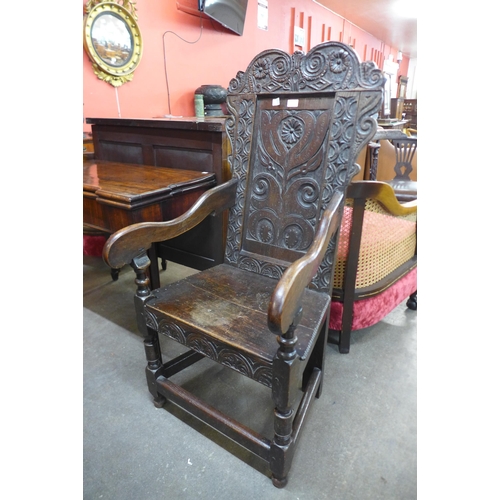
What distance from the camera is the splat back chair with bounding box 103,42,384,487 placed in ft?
3.10

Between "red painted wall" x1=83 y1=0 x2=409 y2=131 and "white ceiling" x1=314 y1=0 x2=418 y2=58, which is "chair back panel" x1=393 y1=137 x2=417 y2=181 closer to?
"red painted wall" x1=83 y1=0 x2=409 y2=131

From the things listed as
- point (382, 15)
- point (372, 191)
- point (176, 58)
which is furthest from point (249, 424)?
point (382, 15)

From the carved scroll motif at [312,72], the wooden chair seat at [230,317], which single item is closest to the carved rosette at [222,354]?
the wooden chair seat at [230,317]

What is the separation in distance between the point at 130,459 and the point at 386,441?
0.91m

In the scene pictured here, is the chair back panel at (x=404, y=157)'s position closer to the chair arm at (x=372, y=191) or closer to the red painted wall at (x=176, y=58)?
the chair arm at (x=372, y=191)

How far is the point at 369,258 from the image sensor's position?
1523mm

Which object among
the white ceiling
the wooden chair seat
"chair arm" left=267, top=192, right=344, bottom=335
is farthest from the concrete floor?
the white ceiling

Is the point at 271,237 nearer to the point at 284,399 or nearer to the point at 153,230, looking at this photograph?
the point at 153,230

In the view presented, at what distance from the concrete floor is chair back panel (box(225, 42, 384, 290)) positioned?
0.54 m

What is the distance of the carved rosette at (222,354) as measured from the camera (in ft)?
2.95

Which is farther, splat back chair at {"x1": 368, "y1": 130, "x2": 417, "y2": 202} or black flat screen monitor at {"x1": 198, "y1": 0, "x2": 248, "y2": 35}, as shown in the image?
black flat screen monitor at {"x1": 198, "y1": 0, "x2": 248, "y2": 35}

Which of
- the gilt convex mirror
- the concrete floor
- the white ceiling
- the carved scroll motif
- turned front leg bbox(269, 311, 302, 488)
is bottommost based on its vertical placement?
the concrete floor

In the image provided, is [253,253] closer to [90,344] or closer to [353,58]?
[353,58]

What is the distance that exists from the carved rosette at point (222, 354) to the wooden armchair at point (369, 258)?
74 centimetres
